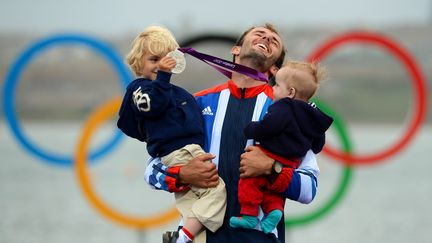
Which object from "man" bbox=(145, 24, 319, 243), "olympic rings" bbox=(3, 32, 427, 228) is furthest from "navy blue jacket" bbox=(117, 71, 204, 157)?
"olympic rings" bbox=(3, 32, 427, 228)

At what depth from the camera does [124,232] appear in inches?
834

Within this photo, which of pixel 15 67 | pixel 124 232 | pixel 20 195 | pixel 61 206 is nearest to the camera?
pixel 15 67

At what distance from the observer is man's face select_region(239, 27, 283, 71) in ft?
19.6

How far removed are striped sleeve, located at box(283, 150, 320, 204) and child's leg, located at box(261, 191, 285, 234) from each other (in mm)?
59

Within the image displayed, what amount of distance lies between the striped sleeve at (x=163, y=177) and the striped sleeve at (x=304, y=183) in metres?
0.60

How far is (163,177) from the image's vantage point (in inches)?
234

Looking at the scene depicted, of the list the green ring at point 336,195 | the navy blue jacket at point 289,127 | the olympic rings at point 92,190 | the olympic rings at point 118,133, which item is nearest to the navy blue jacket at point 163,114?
the navy blue jacket at point 289,127

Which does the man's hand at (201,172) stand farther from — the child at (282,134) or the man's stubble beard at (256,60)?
the man's stubble beard at (256,60)

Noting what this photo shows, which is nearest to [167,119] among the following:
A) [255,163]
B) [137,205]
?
[255,163]

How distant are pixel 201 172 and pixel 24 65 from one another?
7.78m

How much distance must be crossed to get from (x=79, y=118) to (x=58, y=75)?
790cm

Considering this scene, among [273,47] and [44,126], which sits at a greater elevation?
[273,47]

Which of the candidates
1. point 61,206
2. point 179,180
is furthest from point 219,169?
point 61,206

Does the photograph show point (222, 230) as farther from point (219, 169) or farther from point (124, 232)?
point (124, 232)
